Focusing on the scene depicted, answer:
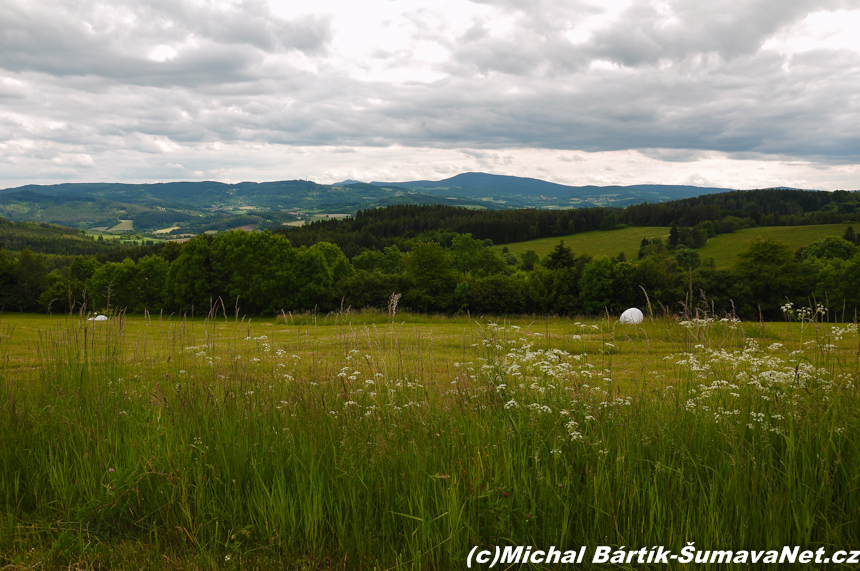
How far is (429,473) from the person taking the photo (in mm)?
3307

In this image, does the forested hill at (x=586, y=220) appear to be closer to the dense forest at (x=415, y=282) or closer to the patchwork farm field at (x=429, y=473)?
the dense forest at (x=415, y=282)

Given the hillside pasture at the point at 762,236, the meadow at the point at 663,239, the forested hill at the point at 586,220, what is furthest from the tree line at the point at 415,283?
the forested hill at the point at 586,220

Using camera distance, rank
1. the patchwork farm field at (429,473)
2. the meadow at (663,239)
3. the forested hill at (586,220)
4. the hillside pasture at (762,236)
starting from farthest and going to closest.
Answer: the forested hill at (586,220) → the meadow at (663,239) → the hillside pasture at (762,236) → the patchwork farm field at (429,473)

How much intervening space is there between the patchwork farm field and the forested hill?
101726mm

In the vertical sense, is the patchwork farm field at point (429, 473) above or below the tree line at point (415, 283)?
above

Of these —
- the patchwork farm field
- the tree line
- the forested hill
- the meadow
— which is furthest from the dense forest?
the forested hill

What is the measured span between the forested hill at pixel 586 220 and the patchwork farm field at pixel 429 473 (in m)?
102

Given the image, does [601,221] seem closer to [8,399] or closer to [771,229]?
[771,229]

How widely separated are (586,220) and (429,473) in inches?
5070

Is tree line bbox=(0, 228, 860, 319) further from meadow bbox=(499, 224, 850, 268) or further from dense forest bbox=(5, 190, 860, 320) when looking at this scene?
meadow bbox=(499, 224, 850, 268)

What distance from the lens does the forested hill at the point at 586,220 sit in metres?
110

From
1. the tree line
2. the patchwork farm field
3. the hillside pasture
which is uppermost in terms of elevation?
the hillside pasture

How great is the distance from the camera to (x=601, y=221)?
124500mm

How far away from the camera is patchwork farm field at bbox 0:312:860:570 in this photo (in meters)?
2.93
